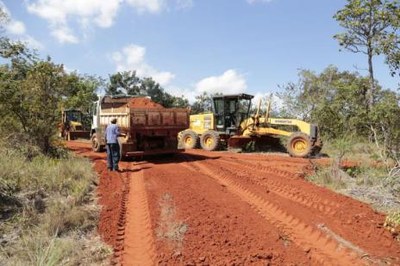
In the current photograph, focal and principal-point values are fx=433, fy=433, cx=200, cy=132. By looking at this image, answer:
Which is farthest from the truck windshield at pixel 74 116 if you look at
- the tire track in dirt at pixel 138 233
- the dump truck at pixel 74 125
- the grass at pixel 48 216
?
the tire track in dirt at pixel 138 233

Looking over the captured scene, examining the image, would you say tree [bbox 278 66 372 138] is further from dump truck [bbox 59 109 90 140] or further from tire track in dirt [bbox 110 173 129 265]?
dump truck [bbox 59 109 90 140]

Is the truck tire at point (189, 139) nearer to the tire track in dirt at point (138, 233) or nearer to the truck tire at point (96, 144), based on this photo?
the truck tire at point (96, 144)

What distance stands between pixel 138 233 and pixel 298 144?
12629mm

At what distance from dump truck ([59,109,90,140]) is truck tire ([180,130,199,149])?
36.4 feet

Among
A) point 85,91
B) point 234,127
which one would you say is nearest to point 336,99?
point 234,127

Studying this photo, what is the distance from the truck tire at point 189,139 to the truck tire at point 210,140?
45 cm

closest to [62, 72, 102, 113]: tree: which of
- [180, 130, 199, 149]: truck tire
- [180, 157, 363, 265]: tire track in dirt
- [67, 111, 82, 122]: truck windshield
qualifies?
[67, 111, 82, 122]: truck windshield

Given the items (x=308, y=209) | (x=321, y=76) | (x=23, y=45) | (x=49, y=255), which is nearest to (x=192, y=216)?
(x=308, y=209)

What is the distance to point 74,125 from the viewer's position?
3094 cm

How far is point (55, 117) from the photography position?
1440 cm

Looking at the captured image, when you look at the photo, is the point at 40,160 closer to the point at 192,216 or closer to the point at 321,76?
the point at 192,216

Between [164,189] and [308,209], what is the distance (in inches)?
131

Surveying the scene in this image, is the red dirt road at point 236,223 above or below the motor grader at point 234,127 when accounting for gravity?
below

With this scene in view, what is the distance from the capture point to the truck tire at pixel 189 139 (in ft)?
70.0
